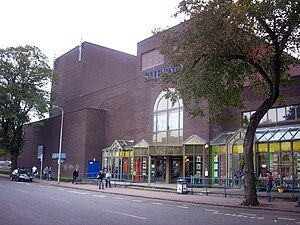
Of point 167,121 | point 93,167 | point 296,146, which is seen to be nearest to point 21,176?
point 93,167

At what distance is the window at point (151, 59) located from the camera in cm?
4631

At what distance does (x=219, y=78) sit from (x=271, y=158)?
1273 cm

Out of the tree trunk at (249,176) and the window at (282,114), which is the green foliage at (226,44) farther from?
the window at (282,114)

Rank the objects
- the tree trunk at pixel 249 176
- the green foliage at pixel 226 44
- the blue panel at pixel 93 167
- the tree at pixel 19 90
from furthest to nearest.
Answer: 1. the tree at pixel 19 90
2. the blue panel at pixel 93 167
3. the tree trunk at pixel 249 176
4. the green foliage at pixel 226 44

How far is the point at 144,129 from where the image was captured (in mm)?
46219

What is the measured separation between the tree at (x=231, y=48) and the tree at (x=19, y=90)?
39.5 metres

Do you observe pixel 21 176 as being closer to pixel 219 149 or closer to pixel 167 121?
pixel 167 121

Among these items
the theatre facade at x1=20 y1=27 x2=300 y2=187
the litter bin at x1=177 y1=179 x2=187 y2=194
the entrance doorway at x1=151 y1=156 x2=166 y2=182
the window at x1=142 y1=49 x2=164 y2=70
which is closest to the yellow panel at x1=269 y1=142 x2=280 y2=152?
the theatre facade at x1=20 y1=27 x2=300 y2=187

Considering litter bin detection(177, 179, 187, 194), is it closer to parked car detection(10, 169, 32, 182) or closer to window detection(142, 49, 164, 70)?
window detection(142, 49, 164, 70)

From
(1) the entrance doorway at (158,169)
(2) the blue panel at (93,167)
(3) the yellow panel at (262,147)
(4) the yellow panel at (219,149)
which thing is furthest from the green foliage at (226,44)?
(2) the blue panel at (93,167)

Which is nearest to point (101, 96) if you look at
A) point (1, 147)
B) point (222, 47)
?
point (1, 147)

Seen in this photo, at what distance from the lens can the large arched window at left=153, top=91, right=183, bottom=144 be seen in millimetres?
41469

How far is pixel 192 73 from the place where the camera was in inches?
872

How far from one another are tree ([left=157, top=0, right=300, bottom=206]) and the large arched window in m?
16.6
